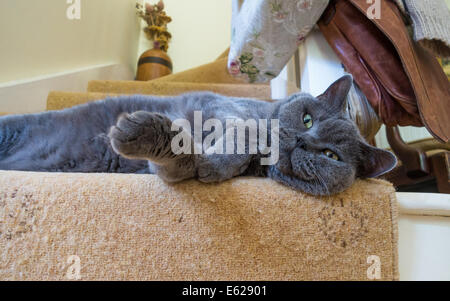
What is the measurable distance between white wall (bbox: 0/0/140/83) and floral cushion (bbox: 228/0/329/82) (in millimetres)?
936

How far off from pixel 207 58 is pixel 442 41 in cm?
230

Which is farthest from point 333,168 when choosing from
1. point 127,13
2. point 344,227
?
point 127,13

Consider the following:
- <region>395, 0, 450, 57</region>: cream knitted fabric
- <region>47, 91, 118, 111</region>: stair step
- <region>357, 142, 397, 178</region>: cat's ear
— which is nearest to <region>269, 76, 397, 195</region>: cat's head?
<region>357, 142, 397, 178</region>: cat's ear

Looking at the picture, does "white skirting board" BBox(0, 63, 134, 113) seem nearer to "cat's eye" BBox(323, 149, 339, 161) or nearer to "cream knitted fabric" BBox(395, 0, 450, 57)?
"cat's eye" BBox(323, 149, 339, 161)

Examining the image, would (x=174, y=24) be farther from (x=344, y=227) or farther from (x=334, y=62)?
(x=344, y=227)

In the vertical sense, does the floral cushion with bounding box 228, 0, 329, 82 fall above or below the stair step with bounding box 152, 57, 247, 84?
below

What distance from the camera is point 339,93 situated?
2.50ft

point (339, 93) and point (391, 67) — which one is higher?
point (391, 67)

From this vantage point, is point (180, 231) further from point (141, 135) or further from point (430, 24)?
point (430, 24)

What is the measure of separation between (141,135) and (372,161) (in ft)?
1.94

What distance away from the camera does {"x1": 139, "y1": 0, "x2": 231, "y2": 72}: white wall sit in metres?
2.80

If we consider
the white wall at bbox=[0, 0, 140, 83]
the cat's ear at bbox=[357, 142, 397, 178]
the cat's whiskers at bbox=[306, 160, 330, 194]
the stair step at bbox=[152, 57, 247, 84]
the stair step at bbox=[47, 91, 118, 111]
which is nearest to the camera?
the cat's whiskers at bbox=[306, 160, 330, 194]

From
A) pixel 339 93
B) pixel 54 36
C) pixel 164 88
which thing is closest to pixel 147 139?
pixel 339 93

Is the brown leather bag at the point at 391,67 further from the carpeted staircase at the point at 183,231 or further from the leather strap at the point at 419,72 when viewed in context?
the carpeted staircase at the point at 183,231
